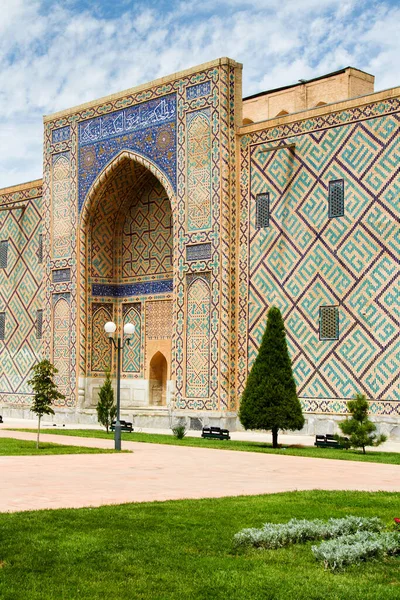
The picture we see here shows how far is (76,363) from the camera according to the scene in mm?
23328

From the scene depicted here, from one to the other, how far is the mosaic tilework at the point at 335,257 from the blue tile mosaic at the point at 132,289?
3.95 meters

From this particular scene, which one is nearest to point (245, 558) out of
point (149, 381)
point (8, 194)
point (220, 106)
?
point (220, 106)

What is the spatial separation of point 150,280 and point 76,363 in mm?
2818

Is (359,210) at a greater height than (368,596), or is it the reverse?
(359,210)

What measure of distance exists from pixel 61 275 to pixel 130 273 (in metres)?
1.80

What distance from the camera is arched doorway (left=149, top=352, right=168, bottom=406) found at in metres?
23.3

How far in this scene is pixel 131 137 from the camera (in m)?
22.4

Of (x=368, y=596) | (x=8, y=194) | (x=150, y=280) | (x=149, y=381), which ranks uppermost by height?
(x=8, y=194)

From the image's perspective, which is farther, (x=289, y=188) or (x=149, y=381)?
(x=149, y=381)

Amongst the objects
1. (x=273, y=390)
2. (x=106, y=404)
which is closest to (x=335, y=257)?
(x=273, y=390)

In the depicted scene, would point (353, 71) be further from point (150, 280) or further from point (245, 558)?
point (245, 558)

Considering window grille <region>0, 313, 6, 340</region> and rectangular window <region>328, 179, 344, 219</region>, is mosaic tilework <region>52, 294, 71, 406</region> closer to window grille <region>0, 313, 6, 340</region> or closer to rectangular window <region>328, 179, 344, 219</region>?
window grille <region>0, 313, 6, 340</region>

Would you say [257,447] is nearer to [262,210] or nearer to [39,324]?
[262,210]

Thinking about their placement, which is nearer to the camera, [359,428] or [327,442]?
[359,428]
